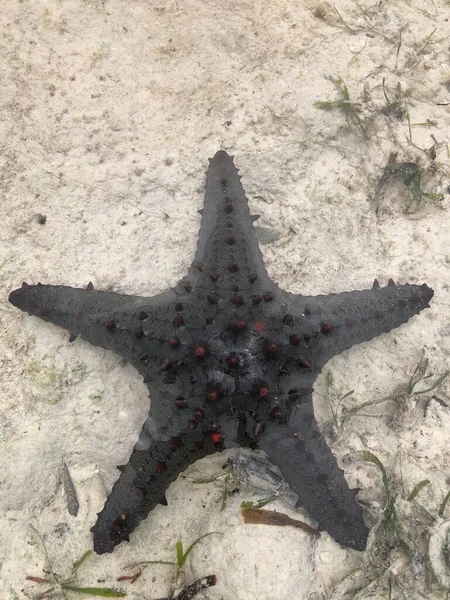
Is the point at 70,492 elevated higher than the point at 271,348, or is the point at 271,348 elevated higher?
the point at 271,348

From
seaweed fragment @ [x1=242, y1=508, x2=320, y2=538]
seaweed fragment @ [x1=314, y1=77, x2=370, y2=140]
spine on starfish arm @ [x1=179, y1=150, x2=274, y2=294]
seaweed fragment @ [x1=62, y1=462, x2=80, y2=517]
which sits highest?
seaweed fragment @ [x1=314, y1=77, x2=370, y2=140]

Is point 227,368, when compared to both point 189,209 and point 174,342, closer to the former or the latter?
point 174,342

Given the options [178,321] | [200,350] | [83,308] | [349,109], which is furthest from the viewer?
[349,109]

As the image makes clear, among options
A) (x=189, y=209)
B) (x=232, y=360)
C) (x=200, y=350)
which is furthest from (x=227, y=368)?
(x=189, y=209)

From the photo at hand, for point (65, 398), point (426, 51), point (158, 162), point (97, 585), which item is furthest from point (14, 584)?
point (426, 51)

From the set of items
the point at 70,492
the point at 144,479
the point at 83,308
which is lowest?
the point at 70,492

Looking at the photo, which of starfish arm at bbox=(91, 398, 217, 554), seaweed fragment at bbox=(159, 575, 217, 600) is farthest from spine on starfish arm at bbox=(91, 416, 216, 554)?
seaweed fragment at bbox=(159, 575, 217, 600)

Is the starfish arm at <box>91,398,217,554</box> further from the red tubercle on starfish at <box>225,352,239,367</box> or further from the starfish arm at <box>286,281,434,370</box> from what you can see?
the starfish arm at <box>286,281,434,370</box>
